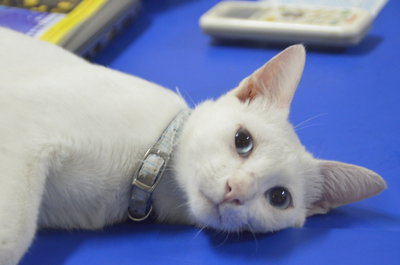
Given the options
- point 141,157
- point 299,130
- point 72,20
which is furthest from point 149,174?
point 72,20

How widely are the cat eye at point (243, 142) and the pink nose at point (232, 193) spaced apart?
8cm

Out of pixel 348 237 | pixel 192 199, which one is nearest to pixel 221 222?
pixel 192 199

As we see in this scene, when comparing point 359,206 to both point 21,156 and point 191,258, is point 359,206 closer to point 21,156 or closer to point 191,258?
point 191,258

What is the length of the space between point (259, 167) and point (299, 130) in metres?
0.32

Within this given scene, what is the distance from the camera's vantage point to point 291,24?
54.1 inches

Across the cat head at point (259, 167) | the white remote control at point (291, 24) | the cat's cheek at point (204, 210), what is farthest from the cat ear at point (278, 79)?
the white remote control at point (291, 24)

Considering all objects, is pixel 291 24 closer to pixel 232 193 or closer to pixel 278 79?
pixel 278 79

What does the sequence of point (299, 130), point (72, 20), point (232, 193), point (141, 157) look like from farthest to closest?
1. point (72, 20)
2. point (299, 130)
3. point (141, 157)
4. point (232, 193)

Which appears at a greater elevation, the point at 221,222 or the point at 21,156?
the point at 21,156

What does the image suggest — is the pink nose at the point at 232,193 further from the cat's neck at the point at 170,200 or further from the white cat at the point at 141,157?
the cat's neck at the point at 170,200

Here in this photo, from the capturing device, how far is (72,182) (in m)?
0.76

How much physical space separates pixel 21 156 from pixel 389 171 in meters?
0.63

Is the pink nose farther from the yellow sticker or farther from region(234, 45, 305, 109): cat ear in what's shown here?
the yellow sticker

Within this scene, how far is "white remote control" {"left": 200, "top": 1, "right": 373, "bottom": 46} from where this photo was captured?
1.34 metres
